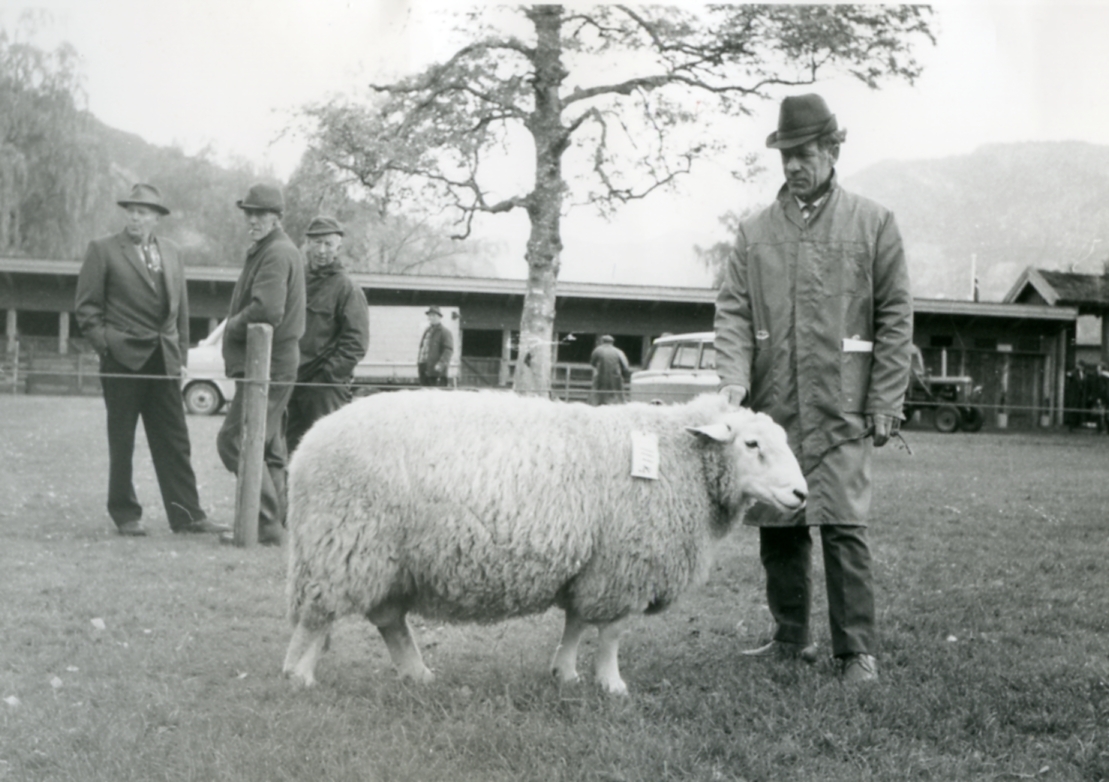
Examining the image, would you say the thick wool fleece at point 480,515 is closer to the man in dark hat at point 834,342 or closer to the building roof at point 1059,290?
the man in dark hat at point 834,342

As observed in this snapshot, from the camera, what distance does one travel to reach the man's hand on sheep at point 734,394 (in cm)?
383

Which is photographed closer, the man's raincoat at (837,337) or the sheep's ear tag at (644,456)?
the sheep's ear tag at (644,456)

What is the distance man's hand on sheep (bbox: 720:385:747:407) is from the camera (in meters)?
3.83

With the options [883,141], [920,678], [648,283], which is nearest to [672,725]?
[920,678]

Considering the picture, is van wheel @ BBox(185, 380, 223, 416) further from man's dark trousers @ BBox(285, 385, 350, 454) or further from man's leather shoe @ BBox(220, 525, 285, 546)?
man's leather shoe @ BBox(220, 525, 285, 546)

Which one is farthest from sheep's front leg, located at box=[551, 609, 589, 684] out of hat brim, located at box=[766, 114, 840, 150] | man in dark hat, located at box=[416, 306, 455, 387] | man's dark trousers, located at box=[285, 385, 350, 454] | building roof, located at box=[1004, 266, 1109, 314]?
building roof, located at box=[1004, 266, 1109, 314]

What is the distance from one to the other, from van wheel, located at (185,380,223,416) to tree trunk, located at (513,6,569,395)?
6882 millimetres

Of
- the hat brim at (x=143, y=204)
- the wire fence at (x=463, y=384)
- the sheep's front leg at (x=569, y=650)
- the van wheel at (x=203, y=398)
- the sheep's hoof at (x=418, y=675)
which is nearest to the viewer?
the sheep's hoof at (x=418, y=675)

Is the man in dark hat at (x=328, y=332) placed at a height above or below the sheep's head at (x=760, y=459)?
above

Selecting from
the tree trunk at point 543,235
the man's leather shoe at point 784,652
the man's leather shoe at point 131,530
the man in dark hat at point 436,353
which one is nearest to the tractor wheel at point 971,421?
the tree trunk at point 543,235

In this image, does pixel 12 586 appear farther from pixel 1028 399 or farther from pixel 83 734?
pixel 1028 399

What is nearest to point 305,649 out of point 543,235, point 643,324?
point 543,235

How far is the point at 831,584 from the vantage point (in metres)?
3.73

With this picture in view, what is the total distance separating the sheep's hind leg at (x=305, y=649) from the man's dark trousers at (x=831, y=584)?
189 centimetres
